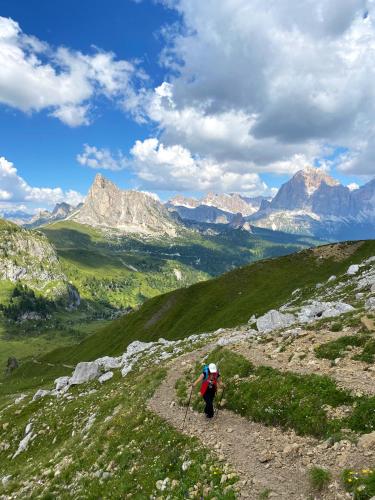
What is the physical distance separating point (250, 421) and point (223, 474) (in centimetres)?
548

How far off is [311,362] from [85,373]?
142ft

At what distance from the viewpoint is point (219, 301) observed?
392ft

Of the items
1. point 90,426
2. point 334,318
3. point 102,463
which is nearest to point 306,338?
point 334,318

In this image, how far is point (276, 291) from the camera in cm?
10581

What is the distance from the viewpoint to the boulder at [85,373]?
5594 cm

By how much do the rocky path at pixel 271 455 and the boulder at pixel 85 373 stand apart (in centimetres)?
3694

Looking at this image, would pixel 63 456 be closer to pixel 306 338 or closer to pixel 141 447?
pixel 141 447

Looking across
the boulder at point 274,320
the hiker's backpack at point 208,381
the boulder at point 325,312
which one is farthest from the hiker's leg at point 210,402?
the boulder at point 274,320

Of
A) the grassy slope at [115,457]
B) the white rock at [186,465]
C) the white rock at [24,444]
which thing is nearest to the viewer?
the grassy slope at [115,457]

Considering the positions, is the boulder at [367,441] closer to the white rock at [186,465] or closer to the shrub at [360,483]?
the shrub at [360,483]

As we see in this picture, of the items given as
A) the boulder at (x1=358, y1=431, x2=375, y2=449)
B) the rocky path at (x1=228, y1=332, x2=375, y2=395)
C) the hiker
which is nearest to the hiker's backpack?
the hiker

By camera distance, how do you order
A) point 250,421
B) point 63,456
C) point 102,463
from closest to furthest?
point 250,421 < point 102,463 < point 63,456

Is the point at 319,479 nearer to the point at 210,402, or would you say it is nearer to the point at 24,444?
the point at 210,402

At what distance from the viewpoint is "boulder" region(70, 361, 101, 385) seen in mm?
55941
